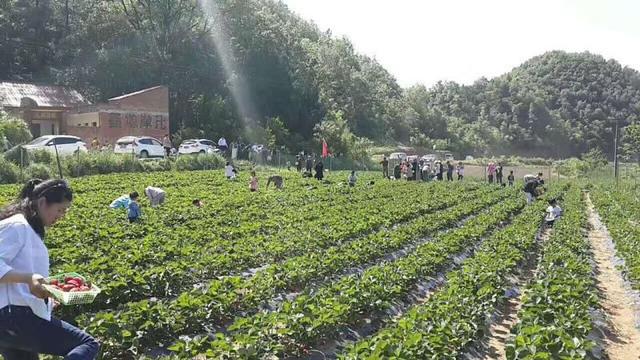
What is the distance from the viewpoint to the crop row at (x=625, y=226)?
11.8 metres

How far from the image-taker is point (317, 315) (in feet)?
23.5

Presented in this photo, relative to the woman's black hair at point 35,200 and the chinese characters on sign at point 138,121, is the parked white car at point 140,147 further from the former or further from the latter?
the woman's black hair at point 35,200

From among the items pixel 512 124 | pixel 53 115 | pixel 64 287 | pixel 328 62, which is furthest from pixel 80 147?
pixel 512 124

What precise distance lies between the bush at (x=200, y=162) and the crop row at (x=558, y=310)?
23.9m

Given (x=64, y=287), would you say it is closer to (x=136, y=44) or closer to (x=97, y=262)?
(x=97, y=262)

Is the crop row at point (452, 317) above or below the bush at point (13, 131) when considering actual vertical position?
below

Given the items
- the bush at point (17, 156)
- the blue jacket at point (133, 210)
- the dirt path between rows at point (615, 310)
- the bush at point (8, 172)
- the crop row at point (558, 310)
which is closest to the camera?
the crop row at point (558, 310)

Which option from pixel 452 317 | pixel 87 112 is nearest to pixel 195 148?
pixel 87 112

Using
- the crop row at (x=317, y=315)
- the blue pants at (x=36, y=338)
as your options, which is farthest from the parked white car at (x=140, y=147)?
the blue pants at (x=36, y=338)

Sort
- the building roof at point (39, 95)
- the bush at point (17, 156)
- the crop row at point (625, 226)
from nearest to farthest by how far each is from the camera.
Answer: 1. the crop row at point (625, 226)
2. the bush at point (17, 156)
3. the building roof at point (39, 95)

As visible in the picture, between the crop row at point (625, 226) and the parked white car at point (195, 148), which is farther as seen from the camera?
the parked white car at point (195, 148)

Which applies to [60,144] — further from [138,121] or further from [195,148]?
[138,121]

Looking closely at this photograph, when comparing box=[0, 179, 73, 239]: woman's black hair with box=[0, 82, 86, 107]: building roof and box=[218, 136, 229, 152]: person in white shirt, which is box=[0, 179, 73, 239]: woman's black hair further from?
box=[0, 82, 86, 107]: building roof

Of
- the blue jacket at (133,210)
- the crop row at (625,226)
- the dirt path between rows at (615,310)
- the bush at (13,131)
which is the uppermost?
the bush at (13,131)
